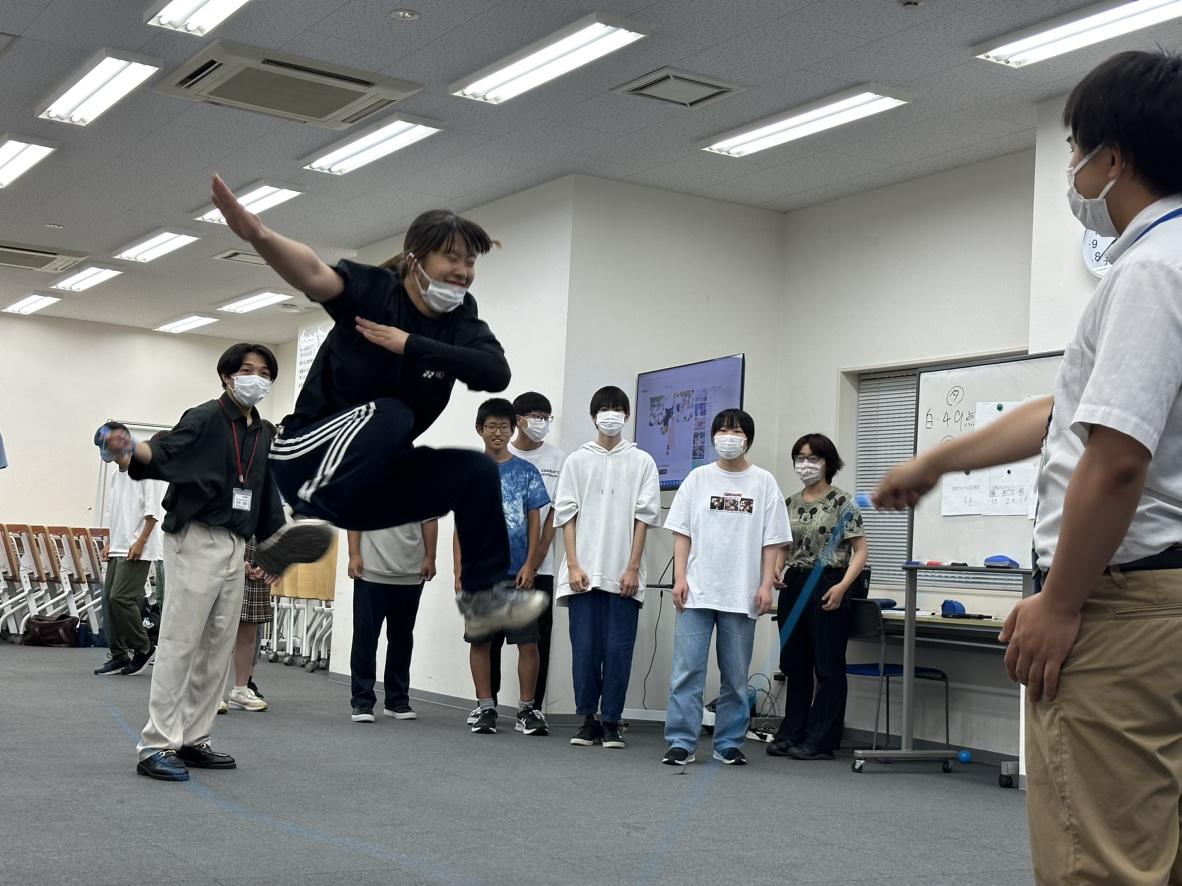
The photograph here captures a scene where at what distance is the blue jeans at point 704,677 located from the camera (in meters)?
6.09

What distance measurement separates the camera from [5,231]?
1055 centimetres

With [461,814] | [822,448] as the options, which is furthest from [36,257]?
[461,814]

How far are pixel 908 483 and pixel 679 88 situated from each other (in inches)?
196

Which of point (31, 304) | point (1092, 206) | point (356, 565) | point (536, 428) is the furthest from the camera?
point (31, 304)

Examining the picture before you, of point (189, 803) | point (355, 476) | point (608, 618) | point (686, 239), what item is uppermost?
point (686, 239)

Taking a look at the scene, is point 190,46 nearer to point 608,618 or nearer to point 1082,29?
point 608,618

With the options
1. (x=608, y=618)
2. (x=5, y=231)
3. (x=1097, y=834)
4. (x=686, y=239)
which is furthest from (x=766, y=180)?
(x=1097, y=834)

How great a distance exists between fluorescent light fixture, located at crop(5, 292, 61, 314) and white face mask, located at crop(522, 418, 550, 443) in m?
8.03

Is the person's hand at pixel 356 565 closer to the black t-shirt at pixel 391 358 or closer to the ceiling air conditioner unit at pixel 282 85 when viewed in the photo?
the ceiling air conditioner unit at pixel 282 85

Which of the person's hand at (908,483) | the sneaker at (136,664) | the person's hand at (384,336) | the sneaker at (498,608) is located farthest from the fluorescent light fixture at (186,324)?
the person's hand at (908,483)

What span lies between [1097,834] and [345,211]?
331 inches

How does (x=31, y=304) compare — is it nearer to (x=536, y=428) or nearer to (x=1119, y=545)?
(x=536, y=428)

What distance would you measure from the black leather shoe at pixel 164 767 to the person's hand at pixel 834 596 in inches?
123

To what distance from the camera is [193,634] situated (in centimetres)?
495
